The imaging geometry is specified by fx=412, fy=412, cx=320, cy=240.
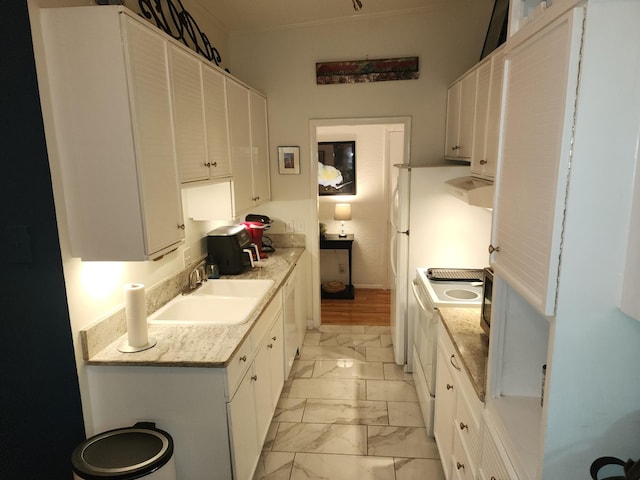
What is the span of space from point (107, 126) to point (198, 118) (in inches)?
26.7

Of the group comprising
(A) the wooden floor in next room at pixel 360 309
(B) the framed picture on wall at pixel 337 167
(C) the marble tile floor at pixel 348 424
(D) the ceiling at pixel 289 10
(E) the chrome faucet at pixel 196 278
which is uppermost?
(D) the ceiling at pixel 289 10

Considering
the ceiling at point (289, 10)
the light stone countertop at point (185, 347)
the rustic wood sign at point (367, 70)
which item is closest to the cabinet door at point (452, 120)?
the rustic wood sign at point (367, 70)

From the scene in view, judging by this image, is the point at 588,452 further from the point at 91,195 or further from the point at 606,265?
the point at 91,195

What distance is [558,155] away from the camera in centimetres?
95

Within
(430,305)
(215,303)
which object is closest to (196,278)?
(215,303)

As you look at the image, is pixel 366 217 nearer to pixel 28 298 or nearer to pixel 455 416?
pixel 455 416

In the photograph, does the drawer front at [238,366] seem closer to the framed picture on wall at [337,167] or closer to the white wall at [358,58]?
the white wall at [358,58]

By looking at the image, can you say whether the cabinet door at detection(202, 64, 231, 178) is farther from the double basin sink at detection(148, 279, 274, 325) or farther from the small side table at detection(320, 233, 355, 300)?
the small side table at detection(320, 233, 355, 300)

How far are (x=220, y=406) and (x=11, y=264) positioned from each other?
3.41ft

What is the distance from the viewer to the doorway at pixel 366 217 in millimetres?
5234

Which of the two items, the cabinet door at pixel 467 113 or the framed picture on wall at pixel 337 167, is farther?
the framed picture on wall at pixel 337 167

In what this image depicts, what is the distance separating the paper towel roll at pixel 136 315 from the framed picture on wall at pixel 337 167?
3795 millimetres

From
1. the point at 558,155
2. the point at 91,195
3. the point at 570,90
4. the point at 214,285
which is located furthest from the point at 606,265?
the point at 214,285

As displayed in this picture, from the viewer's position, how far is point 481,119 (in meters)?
2.62
